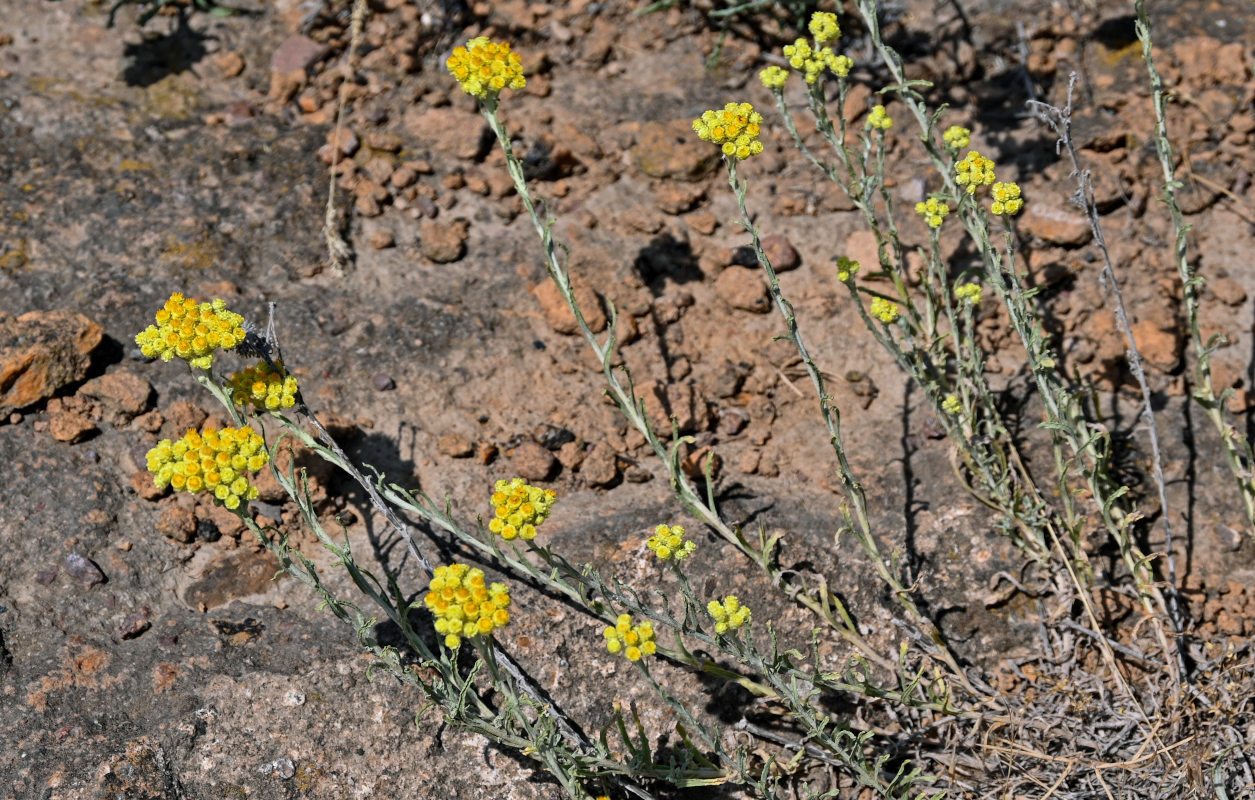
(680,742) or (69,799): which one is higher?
→ (69,799)

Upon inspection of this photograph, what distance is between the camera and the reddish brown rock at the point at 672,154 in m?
3.99

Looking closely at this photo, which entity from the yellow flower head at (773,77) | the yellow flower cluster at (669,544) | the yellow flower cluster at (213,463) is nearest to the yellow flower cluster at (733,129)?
the yellow flower head at (773,77)

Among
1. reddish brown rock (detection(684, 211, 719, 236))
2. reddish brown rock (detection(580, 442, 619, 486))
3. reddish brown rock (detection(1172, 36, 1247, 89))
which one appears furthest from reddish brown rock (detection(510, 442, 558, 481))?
reddish brown rock (detection(1172, 36, 1247, 89))

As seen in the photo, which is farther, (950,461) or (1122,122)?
(1122,122)

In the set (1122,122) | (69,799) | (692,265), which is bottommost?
(69,799)

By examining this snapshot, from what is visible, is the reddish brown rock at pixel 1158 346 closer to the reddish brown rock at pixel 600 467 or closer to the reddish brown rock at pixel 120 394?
the reddish brown rock at pixel 600 467

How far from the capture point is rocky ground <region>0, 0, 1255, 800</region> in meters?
2.72

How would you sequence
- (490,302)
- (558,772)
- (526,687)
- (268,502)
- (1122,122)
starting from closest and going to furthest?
(558,772) < (526,687) < (268,502) < (490,302) < (1122,122)

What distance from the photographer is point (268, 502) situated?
3125mm

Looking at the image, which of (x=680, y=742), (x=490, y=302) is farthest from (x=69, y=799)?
(x=490, y=302)

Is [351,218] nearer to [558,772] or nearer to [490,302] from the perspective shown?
[490,302]

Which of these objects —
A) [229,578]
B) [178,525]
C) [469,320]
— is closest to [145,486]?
[178,525]

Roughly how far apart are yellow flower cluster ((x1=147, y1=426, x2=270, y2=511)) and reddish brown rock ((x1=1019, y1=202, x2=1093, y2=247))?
296 centimetres

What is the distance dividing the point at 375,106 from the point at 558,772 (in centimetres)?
Result: 299
